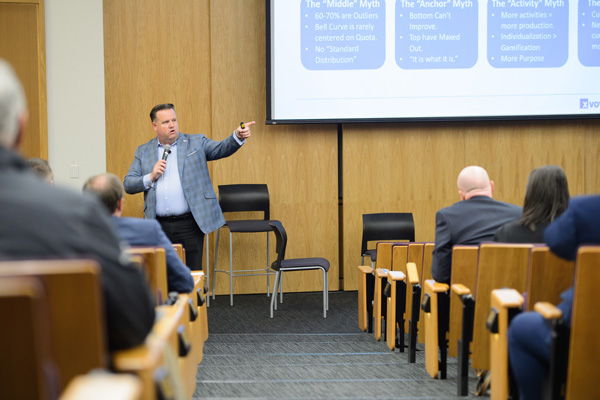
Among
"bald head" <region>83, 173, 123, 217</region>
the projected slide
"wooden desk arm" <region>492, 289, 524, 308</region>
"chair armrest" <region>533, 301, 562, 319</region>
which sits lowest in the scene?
"wooden desk arm" <region>492, 289, 524, 308</region>

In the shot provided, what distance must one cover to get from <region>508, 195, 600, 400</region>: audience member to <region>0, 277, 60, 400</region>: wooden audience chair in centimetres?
175

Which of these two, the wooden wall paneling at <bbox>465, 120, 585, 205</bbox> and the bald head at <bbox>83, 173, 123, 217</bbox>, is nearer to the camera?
the bald head at <bbox>83, 173, 123, 217</bbox>

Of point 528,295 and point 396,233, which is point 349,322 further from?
point 528,295

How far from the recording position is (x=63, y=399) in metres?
1.34

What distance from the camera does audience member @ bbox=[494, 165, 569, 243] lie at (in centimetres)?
326

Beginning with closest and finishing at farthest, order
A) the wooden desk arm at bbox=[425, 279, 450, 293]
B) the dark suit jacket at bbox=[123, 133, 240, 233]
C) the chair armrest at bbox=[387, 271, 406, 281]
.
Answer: the wooden desk arm at bbox=[425, 279, 450, 293], the chair armrest at bbox=[387, 271, 406, 281], the dark suit jacket at bbox=[123, 133, 240, 233]

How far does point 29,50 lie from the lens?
7129 mm

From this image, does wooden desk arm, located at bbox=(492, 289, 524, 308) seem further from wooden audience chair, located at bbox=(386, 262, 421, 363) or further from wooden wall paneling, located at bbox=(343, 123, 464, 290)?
wooden wall paneling, located at bbox=(343, 123, 464, 290)

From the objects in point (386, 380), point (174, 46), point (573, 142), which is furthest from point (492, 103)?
point (386, 380)

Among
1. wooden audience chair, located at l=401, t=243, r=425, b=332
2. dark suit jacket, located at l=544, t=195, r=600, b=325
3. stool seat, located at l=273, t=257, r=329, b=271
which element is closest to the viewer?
dark suit jacket, located at l=544, t=195, r=600, b=325

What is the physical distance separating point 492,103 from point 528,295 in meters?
5.05

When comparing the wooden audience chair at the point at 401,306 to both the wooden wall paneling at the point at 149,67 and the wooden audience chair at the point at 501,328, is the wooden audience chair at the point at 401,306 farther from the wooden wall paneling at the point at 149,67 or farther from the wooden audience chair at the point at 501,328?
the wooden wall paneling at the point at 149,67

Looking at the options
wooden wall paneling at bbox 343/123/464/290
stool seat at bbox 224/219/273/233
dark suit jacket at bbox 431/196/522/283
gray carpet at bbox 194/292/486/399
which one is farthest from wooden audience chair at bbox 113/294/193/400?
wooden wall paneling at bbox 343/123/464/290

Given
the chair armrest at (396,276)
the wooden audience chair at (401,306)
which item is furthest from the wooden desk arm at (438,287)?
the chair armrest at (396,276)
